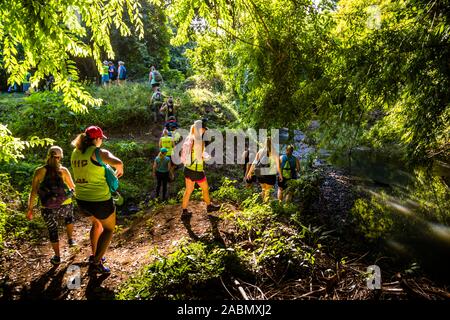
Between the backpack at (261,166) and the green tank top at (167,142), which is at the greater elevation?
the green tank top at (167,142)

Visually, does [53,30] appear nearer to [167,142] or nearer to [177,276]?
[177,276]

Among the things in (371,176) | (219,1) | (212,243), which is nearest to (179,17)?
(219,1)

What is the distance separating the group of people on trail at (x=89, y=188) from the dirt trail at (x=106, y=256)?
0.89 ft

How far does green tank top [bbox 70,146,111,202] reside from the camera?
409 centimetres

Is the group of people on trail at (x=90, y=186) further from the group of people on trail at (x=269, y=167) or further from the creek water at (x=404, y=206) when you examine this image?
the creek water at (x=404, y=206)

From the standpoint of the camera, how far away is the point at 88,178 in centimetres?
412

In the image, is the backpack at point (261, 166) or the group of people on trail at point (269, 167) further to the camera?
the backpack at point (261, 166)

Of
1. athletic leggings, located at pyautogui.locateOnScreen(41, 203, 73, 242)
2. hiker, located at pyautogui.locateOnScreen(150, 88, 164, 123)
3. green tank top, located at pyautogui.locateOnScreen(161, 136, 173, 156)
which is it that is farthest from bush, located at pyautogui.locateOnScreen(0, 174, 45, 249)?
hiker, located at pyautogui.locateOnScreen(150, 88, 164, 123)

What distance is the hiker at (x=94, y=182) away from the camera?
4098 millimetres

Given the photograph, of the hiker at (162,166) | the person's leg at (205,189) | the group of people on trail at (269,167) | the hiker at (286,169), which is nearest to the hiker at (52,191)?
the person's leg at (205,189)

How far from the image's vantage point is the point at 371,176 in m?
15.2

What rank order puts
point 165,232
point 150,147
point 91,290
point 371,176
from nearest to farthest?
point 91,290
point 165,232
point 150,147
point 371,176

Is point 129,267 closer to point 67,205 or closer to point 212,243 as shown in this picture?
point 212,243

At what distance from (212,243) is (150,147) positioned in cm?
850
